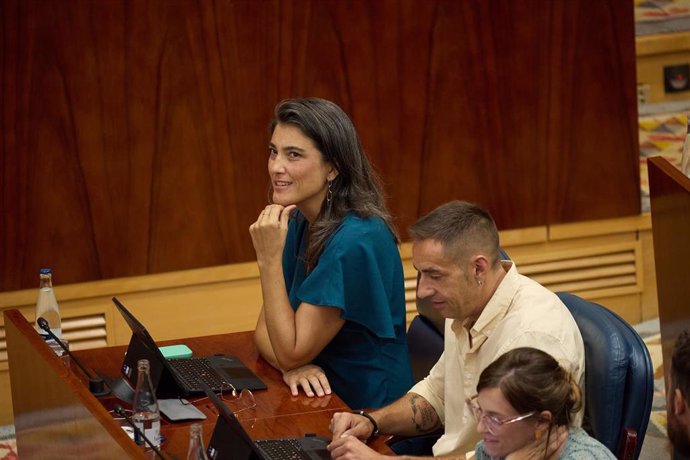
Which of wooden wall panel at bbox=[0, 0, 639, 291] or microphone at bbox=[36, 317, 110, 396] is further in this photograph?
wooden wall panel at bbox=[0, 0, 639, 291]

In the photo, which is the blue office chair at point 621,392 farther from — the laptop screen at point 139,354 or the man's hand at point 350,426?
the laptop screen at point 139,354

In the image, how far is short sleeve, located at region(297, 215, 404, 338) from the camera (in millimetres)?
3438

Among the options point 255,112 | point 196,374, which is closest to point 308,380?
point 196,374

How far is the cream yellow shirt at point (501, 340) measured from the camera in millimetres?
2848

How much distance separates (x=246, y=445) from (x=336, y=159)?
4.01 ft

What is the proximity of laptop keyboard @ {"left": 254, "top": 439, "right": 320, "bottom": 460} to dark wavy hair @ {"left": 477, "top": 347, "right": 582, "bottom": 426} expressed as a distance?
592 millimetres

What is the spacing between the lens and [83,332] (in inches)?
200

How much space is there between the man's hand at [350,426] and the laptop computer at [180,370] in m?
0.40

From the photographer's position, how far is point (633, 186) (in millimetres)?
5516

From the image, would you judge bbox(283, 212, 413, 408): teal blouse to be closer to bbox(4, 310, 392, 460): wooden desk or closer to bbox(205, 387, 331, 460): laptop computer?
bbox(4, 310, 392, 460): wooden desk

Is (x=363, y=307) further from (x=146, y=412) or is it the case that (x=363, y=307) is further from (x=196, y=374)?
(x=146, y=412)

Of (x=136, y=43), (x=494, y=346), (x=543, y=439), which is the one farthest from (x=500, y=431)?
(x=136, y=43)

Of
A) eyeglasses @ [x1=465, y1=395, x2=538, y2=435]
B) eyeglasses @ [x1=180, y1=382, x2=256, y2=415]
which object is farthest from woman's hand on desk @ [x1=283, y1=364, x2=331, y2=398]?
eyeglasses @ [x1=465, y1=395, x2=538, y2=435]

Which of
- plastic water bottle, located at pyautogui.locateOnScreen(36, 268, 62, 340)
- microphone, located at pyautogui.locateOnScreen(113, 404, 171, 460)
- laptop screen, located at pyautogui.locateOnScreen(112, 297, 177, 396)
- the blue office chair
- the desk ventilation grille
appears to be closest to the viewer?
microphone, located at pyautogui.locateOnScreen(113, 404, 171, 460)
